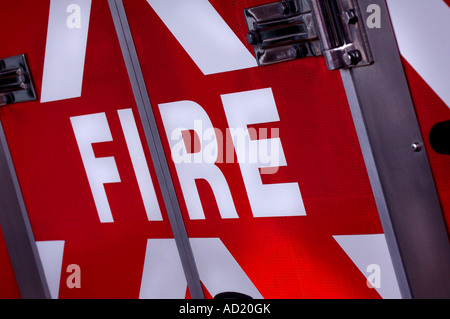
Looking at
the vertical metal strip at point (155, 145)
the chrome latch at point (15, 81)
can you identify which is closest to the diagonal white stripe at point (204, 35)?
the vertical metal strip at point (155, 145)

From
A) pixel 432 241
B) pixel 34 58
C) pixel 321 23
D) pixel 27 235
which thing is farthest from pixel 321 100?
pixel 27 235

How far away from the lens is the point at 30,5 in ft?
7.72

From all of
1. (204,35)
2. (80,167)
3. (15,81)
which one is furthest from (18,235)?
(204,35)

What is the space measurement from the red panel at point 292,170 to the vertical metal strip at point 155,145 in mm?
27

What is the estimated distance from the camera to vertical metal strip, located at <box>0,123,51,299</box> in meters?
2.62

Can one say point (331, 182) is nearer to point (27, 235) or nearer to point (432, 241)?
point (432, 241)

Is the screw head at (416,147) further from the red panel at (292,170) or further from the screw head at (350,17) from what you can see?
the screw head at (350,17)

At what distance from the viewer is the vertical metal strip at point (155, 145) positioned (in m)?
2.13

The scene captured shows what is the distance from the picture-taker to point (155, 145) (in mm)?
→ 2172

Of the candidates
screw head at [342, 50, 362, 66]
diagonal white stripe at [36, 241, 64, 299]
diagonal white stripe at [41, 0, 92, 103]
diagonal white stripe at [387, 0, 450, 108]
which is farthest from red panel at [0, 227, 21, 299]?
diagonal white stripe at [387, 0, 450, 108]

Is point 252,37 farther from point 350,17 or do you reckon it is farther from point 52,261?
point 52,261

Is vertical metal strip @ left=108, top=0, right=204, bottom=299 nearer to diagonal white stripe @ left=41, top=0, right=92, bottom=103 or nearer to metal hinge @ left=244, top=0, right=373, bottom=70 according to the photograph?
diagonal white stripe @ left=41, top=0, right=92, bottom=103

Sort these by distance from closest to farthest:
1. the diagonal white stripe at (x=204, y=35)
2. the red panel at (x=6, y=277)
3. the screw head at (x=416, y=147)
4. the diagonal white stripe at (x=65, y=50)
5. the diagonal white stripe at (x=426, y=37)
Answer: the diagonal white stripe at (x=426, y=37), the screw head at (x=416, y=147), the diagonal white stripe at (x=204, y=35), the diagonal white stripe at (x=65, y=50), the red panel at (x=6, y=277)

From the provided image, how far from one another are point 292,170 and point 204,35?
50 centimetres
